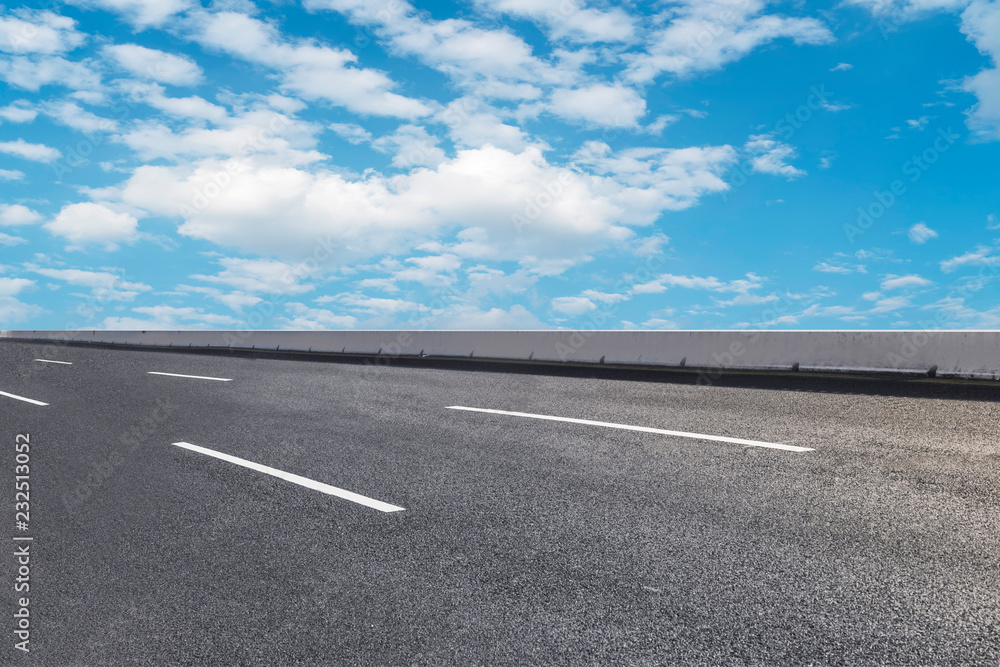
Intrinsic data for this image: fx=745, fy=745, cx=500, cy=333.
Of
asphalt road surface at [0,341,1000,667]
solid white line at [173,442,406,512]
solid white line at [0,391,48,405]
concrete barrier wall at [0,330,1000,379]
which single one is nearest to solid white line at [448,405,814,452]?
asphalt road surface at [0,341,1000,667]

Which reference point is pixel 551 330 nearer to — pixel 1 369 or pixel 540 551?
pixel 540 551

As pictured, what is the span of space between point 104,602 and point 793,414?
21.1 ft

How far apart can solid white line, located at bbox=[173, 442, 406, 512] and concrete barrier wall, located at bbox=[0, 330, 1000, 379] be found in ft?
26.8

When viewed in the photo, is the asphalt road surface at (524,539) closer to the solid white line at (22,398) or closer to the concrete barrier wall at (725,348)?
the concrete barrier wall at (725,348)

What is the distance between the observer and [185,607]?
347 centimetres

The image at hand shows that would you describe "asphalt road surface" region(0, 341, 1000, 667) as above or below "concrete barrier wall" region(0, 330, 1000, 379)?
below

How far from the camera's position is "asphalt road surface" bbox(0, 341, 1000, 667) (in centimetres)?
293

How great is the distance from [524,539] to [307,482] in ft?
7.16

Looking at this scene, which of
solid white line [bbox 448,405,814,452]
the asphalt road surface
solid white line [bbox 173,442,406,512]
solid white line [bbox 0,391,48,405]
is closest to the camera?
the asphalt road surface

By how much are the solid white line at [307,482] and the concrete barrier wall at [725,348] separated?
Result: 26.8 feet

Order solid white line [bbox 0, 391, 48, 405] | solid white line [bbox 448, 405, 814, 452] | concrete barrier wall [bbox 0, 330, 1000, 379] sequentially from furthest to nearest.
A: solid white line [bbox 0, 391, 48, 405] → concrete barrier wall [bbox 0, 330, 1000, 379] → solid white line [bbox 448, 405, 814, 452]

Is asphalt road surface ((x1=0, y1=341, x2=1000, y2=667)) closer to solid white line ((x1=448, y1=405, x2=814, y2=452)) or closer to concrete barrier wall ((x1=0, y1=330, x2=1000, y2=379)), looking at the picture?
solid white line ((x1=448, y1=405, x2=814, y2=452))

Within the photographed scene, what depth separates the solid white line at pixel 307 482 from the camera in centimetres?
478

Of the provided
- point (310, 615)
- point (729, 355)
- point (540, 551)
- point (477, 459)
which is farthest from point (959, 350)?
point (310, 615)
